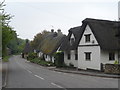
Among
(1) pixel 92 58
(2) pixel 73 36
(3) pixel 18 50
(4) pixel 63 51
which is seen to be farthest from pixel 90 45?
(3) pixel 18 50

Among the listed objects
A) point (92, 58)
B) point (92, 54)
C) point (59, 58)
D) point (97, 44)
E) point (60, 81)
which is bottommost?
point (60, 81)

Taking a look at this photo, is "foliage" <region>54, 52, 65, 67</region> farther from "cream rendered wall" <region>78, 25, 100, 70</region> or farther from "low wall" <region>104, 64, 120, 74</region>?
"low wall" <region>104, 64, 120, 74</region>

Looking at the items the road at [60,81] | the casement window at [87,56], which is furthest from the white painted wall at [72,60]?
the road at [60,81]

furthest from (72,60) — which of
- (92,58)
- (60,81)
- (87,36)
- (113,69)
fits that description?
(60,81)

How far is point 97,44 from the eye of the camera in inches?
1167

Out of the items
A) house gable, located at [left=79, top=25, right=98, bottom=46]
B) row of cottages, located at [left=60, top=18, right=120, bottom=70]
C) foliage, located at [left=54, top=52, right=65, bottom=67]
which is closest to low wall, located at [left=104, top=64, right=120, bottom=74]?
row of cottages, located at [left=60, top=18, right=120, bottom=70]

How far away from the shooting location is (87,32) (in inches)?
1255

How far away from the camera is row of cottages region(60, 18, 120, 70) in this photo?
2931cm

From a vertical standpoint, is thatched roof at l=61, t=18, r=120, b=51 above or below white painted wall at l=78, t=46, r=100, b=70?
above

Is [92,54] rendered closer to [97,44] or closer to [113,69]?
[97,44]

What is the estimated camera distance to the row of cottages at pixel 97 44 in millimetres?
29312

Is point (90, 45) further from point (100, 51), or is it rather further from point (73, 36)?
point (73, 36)

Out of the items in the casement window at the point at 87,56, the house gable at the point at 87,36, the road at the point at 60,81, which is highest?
the house gable at the point at 87,36

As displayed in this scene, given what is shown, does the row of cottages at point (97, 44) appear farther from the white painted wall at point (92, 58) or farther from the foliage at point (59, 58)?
the foliage at point (59, 58)
